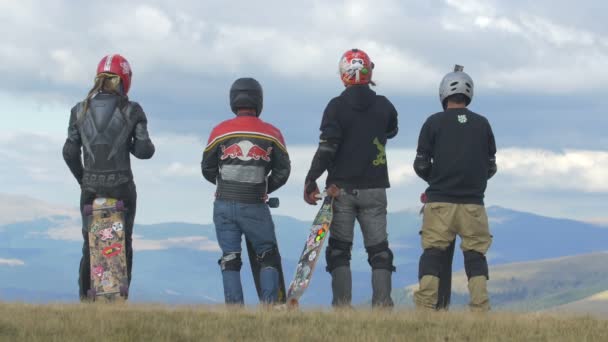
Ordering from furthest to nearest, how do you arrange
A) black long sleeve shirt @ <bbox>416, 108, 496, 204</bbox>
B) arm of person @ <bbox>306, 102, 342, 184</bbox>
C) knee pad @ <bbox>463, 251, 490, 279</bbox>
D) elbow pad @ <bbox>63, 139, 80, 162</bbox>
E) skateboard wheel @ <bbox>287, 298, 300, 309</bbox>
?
1. elbow pad @ <bbox>63, 139, 80, 162</bbox>
2. arm of person @ <bbox>306, 102, 342, 184</bbox>
3. black long sleeve shirt @ <bbox>416, 108, 496, 204</bbox>
4. knee pad @ <bbox>463, 251, 490, 279</bbox>
5. skateboard wheel @ <bbox>287, 298, 300, 309</bbox>

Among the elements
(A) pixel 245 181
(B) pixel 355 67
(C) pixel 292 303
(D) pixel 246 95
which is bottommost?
(C) pixel 292 303

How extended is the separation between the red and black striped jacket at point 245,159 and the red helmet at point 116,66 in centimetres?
174

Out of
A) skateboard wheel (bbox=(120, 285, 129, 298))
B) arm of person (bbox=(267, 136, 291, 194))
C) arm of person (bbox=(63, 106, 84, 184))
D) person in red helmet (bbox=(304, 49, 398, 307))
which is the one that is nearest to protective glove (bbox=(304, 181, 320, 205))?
person in red helmet (bbox=(304, 49, 398, 307))

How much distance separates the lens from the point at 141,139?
1438cm

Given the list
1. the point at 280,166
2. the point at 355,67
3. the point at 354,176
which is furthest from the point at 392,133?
the point at 280,166

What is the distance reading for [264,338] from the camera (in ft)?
35.4

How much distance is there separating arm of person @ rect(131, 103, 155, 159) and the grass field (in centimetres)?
268

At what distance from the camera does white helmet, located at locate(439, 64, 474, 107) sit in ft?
46.2

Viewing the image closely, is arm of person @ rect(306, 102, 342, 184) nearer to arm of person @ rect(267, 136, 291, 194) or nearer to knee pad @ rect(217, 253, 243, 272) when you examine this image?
arm of person @ rect(267, 136, 291, 194)

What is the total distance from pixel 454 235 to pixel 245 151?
3.29 meters

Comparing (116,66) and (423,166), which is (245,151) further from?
(423,166)

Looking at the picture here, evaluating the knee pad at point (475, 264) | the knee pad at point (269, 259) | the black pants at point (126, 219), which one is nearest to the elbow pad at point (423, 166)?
the knee pad at point (475, 264)

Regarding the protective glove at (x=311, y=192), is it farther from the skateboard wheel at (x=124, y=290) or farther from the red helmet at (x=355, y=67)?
the skateboard wheel at (x=124, y=290)

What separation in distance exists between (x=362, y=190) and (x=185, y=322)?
3.76 metres
